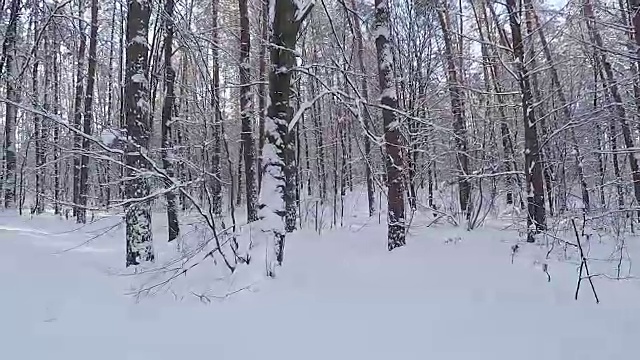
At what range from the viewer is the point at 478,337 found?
3.03 meters

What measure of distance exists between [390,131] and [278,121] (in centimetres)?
249

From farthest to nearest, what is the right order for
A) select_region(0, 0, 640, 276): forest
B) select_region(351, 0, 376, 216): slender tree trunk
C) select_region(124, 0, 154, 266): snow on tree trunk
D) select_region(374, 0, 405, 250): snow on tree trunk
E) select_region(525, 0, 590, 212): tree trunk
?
select_region(525, 0, 590, 212): tree trunk
select_region(374, 0, 405, 250): snow on tree trunk
select_region(351, 0, 376, 216): slender tree trunk
select_region(124, 0, 154, 266): snow on tree trunk
select_region(0, 0, 640, 276): forest

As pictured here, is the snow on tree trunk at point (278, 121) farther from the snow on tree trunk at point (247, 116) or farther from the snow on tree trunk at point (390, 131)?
the snow on tree trunk at point (247, 116)

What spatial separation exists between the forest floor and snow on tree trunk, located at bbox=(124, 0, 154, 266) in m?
0.43

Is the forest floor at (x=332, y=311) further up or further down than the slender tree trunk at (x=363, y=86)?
further down

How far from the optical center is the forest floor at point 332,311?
2.90m

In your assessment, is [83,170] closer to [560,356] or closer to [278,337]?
[278,337]

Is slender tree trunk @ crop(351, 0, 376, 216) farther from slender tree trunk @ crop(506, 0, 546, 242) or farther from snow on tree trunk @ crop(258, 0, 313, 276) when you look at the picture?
slender tree trunk @ crop(506, 0, 546, 242)

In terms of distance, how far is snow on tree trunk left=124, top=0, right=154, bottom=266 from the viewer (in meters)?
6.02

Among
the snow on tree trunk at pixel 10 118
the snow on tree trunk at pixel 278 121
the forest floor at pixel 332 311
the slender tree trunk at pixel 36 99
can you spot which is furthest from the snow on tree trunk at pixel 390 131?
the snow on tree trunk at pixel 10 118

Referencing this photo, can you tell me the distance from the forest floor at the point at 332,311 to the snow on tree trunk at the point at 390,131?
91 cm

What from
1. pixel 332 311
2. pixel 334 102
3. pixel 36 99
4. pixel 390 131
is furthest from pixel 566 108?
pixel 36 99

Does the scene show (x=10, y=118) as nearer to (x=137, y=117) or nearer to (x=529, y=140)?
(x=137, y=117)

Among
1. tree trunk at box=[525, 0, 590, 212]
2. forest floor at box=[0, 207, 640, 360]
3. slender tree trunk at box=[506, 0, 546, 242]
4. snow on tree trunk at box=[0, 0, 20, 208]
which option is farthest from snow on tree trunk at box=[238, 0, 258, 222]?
tree trunk at box=[525, 0, 590, 212]
